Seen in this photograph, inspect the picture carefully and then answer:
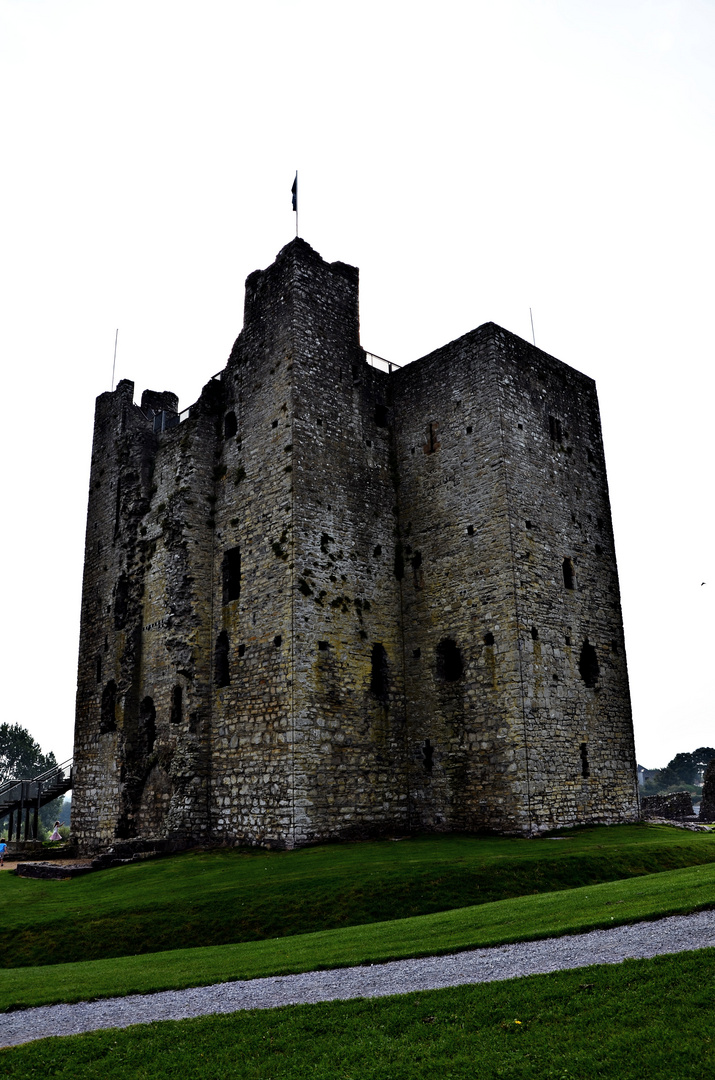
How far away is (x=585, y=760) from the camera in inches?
950

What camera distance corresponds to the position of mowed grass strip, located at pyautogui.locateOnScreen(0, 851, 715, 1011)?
10.8m

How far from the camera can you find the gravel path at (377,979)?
29.9 feet

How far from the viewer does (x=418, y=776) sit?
24750mm

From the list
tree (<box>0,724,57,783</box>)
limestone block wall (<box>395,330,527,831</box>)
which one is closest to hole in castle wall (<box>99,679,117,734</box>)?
limestone block wall (<box>395,330,527,831</box>)

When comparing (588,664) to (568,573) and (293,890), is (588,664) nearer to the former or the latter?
(568,573)

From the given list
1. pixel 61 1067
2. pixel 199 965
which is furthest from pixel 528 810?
pixel 61 1067

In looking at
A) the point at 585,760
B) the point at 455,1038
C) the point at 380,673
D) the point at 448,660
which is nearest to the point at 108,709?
the point at 380,673

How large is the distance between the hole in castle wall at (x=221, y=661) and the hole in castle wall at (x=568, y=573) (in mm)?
10567

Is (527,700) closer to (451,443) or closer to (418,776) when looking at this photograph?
(418,776)

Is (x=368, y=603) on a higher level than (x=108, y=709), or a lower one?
higher

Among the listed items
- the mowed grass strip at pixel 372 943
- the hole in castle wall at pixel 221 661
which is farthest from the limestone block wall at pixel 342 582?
the mowed grass strip at pixel 372 943

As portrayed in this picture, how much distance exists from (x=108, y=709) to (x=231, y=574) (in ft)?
30.1

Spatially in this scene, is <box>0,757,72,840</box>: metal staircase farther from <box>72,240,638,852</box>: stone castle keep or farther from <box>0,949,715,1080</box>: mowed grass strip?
<box>0,949,715,1080</box>: mowed grass strip

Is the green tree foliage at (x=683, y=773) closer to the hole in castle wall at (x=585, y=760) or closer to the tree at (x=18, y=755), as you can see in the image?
the tree at (x=18, y=755)
